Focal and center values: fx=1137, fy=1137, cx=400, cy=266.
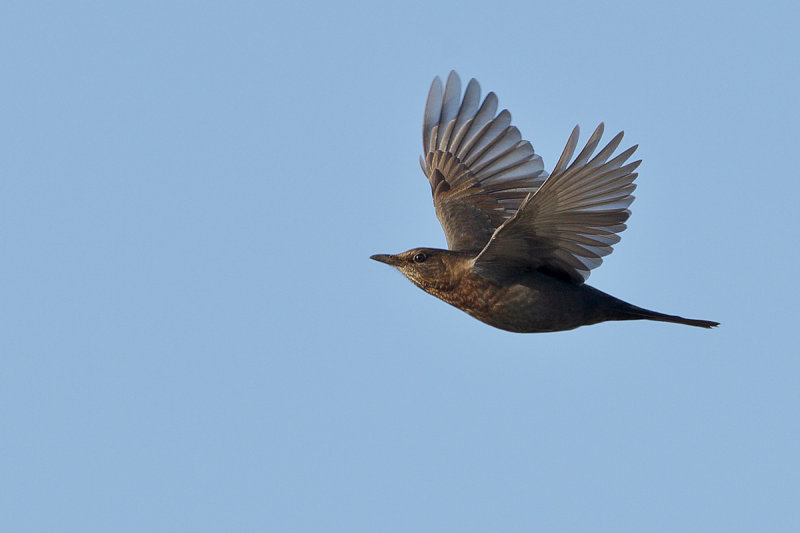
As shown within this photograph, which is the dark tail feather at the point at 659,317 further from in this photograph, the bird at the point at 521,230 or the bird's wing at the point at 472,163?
the bird's wing at the point at 472,163

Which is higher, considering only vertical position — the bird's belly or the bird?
the bird

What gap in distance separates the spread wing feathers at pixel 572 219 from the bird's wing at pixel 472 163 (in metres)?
1.23

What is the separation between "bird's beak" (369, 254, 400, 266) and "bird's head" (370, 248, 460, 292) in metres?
0.02

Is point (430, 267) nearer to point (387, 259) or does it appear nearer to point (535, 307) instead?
point (387, 259)

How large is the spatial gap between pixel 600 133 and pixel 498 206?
106 inches

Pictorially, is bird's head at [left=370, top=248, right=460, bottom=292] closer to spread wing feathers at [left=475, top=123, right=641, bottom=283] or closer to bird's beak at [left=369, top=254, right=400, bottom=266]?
bird's beak at [left=369, top=254, right=400, bottom=266]

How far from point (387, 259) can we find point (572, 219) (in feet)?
5.97

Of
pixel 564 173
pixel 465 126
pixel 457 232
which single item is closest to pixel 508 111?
pixel 465 126

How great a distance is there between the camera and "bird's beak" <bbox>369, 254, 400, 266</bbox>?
30.4 feet

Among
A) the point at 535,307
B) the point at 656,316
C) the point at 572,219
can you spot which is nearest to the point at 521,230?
the point at 572,219

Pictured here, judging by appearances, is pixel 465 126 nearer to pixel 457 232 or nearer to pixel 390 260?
pixel 457 232

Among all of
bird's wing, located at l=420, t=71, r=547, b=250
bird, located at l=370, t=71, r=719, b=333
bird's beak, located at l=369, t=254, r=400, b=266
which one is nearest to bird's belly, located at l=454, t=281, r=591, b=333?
bird, located at l=370, t=71, r=719, b=333

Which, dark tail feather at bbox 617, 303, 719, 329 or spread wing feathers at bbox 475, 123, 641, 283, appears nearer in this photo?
spread wing feathers at bbox 475, 123, 641, 283

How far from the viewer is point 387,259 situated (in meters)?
9.34
